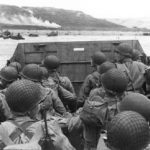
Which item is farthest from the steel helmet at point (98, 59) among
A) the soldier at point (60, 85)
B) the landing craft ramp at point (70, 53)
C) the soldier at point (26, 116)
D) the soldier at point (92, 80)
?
the soldier at point (26, 116)

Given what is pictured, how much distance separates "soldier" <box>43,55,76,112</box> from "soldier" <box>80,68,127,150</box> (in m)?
1.66

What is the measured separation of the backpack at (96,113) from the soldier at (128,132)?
897 mm

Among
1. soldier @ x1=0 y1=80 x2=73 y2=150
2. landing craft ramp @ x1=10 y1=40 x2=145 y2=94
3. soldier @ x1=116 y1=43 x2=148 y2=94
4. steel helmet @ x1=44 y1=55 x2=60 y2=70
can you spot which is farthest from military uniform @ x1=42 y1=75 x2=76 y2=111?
soldier @ x1=0 y1=80 x2=73 y2=150

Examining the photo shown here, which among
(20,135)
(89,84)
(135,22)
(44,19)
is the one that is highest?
(20,135)

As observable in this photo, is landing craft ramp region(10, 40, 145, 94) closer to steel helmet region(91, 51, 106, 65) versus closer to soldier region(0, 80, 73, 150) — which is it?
steel helmet region(91, 51, 106, 65)

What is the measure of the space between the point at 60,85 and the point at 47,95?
1395 millimetres

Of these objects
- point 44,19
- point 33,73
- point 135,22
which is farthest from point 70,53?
point 135,22

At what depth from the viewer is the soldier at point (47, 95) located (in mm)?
4506

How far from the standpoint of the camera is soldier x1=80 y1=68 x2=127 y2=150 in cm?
339

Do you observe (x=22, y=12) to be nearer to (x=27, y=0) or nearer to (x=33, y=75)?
(x=27, y=0)

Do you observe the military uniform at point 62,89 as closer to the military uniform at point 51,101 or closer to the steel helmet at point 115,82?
the military uniform at point 51,101

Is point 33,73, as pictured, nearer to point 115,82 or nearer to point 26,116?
point 115,82

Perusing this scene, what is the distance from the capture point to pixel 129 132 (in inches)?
94.1

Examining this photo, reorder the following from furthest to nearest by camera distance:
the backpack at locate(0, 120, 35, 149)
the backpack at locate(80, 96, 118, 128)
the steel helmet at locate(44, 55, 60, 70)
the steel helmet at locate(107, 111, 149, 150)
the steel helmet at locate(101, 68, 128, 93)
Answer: the steel helmet at locate(44, 55, 60, 70) → the steel helmet at locate(101, 68, 128, 93) → the backpack at locate(80, 96, 118, 128) → the backpack at locate(0, 120, 35, 149) → the steel helmet at locate(107, 111, 149, 150)
